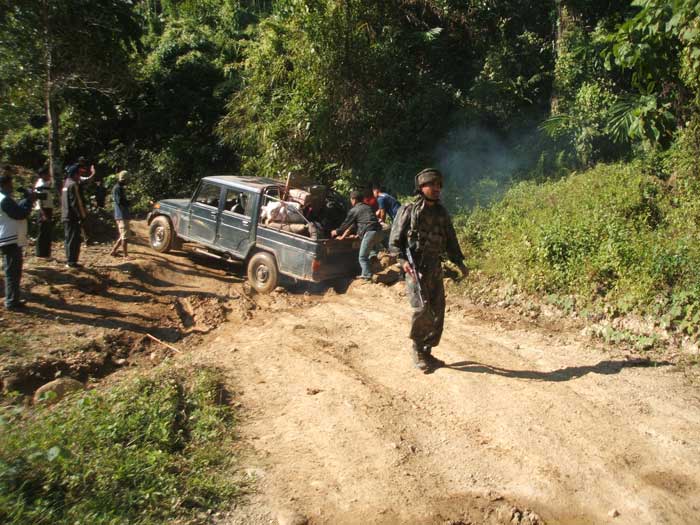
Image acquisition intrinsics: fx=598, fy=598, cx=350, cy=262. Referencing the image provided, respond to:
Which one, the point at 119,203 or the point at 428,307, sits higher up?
the point at 428,307

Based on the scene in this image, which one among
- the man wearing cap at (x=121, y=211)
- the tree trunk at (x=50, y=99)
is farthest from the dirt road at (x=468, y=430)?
the tree trunk at (x=50, y=99)

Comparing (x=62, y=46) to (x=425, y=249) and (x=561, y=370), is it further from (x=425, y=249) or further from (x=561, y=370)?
(x=561, y=370)

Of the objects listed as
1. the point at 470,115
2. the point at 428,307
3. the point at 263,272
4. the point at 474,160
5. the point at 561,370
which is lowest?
the point at 263,272

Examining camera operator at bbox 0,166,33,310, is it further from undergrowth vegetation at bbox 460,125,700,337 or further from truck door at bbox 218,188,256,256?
undergrowth vegetation at bbox 460,125,700,337

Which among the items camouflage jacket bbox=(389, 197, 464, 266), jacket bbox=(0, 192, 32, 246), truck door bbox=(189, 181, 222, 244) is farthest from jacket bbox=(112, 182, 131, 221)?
camouflage jacket bbox=(389, 197, 464, 266)

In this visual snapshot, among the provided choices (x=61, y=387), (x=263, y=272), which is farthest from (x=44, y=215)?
(x=61, y=387)

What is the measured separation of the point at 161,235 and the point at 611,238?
26.1ft

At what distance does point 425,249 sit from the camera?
20.0 feet

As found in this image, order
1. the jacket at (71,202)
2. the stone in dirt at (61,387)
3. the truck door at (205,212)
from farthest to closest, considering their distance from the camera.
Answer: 1. the truck door at (205,212)
2. the jacket at (71,202)
3. the stone in dirt at (61,387)

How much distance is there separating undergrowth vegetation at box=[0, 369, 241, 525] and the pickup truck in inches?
167

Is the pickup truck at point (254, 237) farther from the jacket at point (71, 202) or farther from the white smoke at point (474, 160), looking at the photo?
the white smoke at point (474, 160)

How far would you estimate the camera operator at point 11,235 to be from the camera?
7.65 metres

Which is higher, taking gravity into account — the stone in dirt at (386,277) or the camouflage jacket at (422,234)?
the camouflage jacket at (422,234)

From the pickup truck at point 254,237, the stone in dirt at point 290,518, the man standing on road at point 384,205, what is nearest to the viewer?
the stone in dirt at point 290,518
